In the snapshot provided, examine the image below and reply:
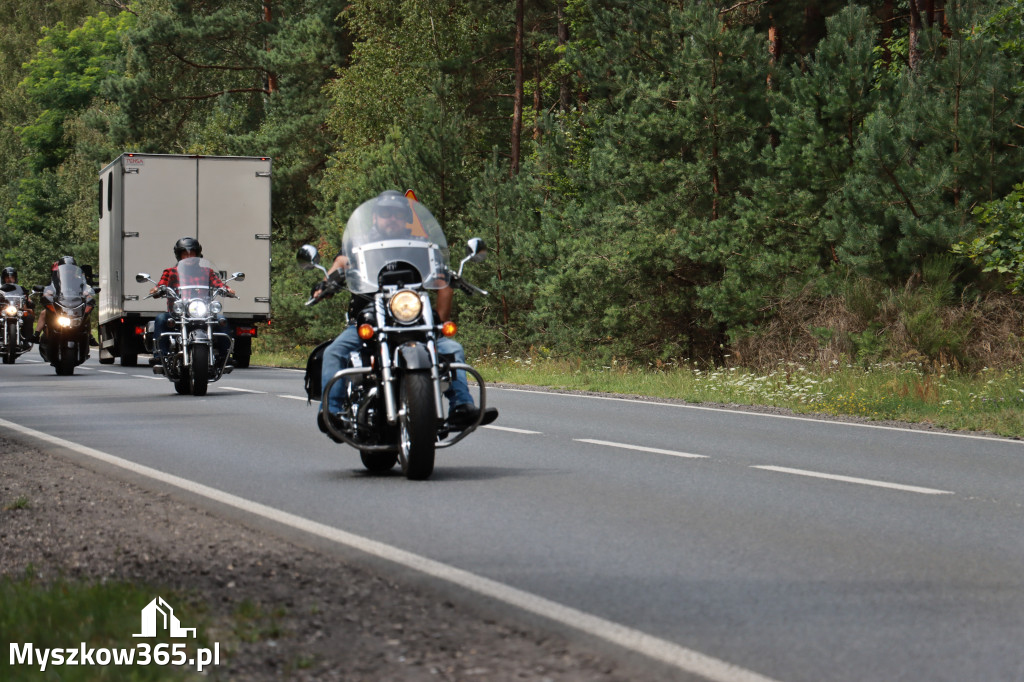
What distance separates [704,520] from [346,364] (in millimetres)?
2843

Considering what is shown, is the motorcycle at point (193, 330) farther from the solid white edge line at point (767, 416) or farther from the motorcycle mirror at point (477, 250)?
the motorcycle mirror at point (477, 250)

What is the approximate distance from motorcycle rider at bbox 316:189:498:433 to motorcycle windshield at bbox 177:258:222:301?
8790 millimetres

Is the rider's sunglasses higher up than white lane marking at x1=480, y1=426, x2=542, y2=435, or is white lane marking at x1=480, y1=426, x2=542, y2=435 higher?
the rider's sunglasses

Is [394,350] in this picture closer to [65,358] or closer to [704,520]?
[704,520]

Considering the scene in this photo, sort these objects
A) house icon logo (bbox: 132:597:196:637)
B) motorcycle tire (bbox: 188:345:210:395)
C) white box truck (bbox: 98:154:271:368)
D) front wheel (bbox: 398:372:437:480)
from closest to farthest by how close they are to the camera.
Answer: house icon logo (bbox: 132:597:196:637), front wheel (bbox: 398:372:437:480), motorcycle tire (bbox: 188:345:210:395), white box truck (bbox: 98:154:271:368)

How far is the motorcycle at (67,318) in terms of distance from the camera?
25.0 metres

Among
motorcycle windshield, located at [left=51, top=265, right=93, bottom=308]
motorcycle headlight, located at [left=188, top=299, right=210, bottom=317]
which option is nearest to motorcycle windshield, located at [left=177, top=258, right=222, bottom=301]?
motorcycle headlight, located at [left=188, top=299, right=210, bottom=317]

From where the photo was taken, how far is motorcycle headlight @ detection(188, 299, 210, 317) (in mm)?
18438

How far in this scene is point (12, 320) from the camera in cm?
2991

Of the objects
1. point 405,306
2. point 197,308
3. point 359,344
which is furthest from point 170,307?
point 405,306

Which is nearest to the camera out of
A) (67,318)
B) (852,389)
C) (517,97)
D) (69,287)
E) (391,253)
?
(391,253)

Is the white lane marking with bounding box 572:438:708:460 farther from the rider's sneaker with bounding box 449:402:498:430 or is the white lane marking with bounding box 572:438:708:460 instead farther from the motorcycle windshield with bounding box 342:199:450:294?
the motorcycle windshield with bounding box 342:199:450:294

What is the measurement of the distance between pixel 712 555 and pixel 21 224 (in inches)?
3340

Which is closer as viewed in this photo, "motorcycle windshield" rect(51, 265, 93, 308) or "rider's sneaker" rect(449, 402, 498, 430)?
"rider's sneaker" rect(449, 402, 498, 430)
